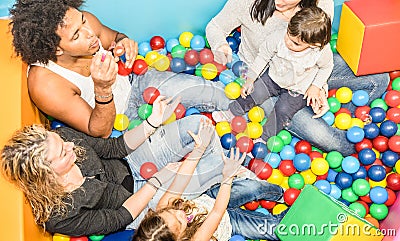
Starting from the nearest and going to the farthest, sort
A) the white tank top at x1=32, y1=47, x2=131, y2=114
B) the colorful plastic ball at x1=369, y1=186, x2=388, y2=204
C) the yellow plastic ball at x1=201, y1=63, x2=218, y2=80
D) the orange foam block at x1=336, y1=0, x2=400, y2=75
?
the white tank top at x1=32, y1=47, x2=131, y2=114
the colorful plastic ball at x1=369, y1=186, x2=388, y2=204
the orange foam block at x1=336, y1=0, x2=400, y2=75
the yellow plastic ball at x1=201, y1=63, x2=218, y2=80

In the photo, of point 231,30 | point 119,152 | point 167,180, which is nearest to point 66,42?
point 119,152

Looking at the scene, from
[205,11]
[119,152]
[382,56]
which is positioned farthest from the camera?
[205,11]

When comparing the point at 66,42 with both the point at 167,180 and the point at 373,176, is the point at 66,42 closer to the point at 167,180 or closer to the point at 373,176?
the point at 167,180

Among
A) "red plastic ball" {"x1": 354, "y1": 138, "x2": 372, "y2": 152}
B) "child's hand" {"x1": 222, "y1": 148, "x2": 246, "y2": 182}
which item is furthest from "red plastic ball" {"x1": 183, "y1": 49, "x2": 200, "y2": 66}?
"red plastic ball" {"x1": 354, "y1": 138, "x2": 372, "y2": 152}

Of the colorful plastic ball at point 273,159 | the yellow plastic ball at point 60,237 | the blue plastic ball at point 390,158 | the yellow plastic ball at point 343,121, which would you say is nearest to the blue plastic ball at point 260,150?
the colorful plastic ball at point 273,159

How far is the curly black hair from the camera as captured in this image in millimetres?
1505

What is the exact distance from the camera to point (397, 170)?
178 cm

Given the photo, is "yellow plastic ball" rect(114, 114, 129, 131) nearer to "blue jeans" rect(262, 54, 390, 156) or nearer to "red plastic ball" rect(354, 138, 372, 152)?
"blue jeans" rect(262, 54, 390, 156)

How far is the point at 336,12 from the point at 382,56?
24 centimetres

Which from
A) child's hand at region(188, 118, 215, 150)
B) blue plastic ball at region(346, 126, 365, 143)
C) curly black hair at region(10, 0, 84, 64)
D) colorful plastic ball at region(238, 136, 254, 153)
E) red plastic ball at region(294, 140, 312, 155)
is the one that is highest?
curly black hair at region(10, 0, 84, 64)

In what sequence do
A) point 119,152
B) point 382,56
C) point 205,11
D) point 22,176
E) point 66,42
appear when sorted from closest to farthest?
point 22,176 < point 66,42 < point 119,152 < point 382,56 < point 205,11

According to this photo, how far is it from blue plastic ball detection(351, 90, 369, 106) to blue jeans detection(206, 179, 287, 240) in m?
0.40

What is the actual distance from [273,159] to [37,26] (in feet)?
Answer: 2.60

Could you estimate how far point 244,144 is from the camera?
1819 millimetres
